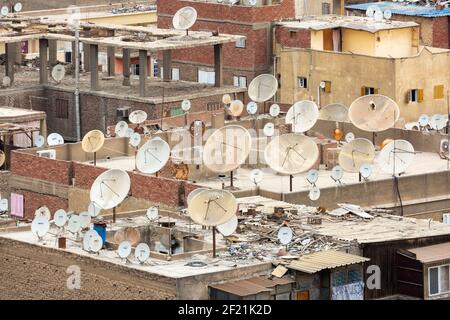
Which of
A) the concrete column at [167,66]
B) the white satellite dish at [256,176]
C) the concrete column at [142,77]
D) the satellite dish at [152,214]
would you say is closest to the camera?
the satellite dish at [152,214]

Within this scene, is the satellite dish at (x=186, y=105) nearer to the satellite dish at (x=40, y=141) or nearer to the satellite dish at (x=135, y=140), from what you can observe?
the satellite dish at (x=40, y=141)

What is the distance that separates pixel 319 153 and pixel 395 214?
6026 millimetres

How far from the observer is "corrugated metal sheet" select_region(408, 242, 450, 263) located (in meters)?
74.7

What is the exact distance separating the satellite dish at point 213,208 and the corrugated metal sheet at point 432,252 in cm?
532

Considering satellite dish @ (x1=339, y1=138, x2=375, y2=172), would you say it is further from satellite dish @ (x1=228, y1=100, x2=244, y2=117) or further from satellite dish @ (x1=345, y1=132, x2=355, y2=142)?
satellite dish @ (x1=228, y1=100, x2=244, y2=117)

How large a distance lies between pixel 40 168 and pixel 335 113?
11988 mm

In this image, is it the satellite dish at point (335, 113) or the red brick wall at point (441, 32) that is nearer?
the satellite dish at point (335, 113)

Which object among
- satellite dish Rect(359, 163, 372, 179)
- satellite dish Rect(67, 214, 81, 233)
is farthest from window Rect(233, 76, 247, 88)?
satellite dish Rect(67, 214, 81, 233)

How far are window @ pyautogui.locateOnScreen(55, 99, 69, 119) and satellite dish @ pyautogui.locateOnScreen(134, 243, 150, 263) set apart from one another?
34.4 meters

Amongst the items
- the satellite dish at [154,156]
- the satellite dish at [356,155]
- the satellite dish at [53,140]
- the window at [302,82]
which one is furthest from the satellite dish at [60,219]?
the window at [302,82]

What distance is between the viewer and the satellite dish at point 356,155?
87.2 metres

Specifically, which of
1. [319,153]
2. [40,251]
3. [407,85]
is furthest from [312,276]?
[407,85]

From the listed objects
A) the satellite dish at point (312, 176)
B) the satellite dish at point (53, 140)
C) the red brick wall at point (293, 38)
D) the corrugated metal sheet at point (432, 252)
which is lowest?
Answer: the corrugated metal sheet at point (432, 252)

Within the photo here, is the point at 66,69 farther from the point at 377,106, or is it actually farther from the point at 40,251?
the point at 40,251
